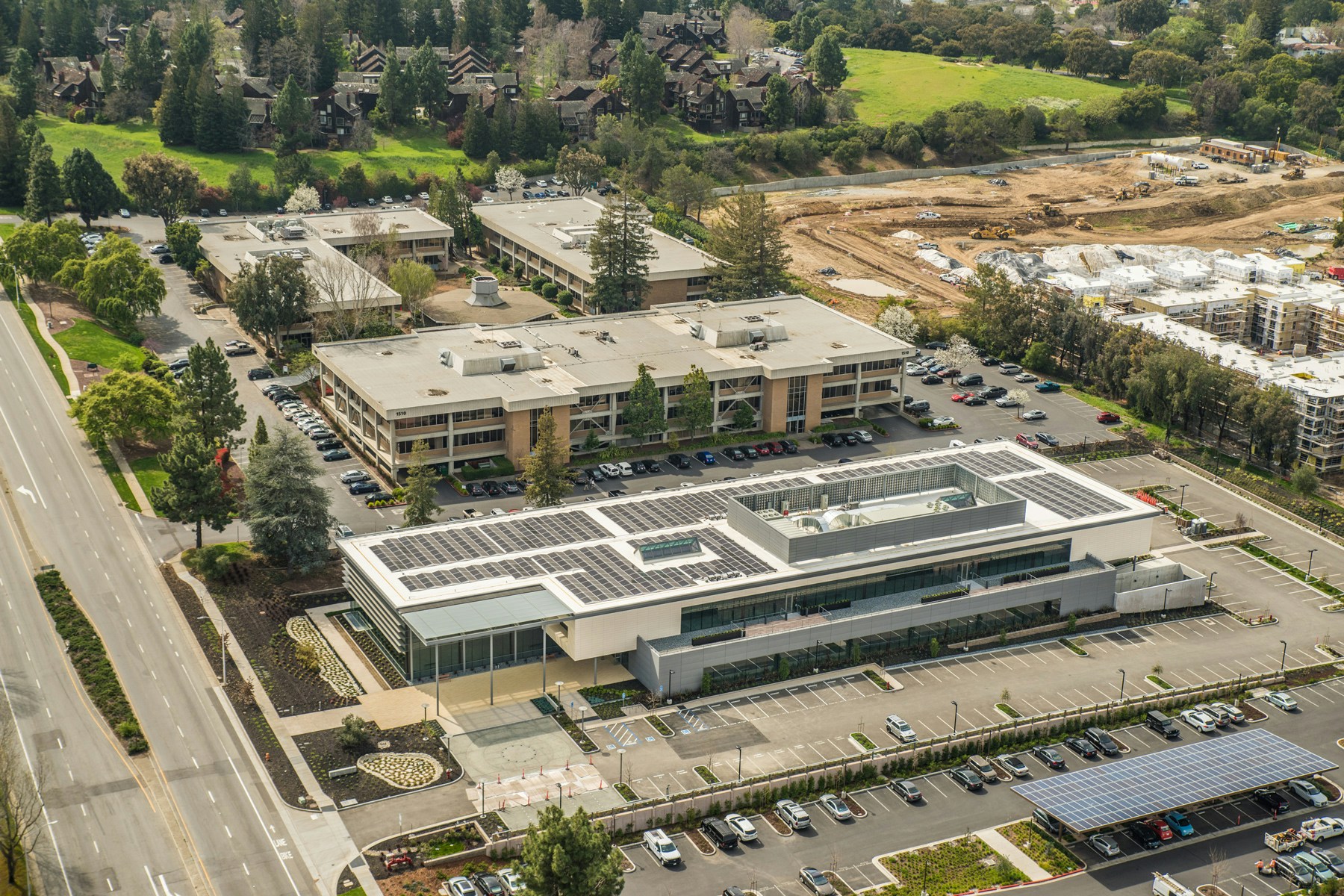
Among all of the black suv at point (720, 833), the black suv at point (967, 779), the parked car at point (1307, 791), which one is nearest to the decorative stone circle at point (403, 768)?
the black suv at point (720, 833)

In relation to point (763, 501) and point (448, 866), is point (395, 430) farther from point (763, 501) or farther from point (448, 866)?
point (448, 866)

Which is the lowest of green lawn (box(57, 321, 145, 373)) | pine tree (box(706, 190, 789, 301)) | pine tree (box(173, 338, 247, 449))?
green lawn (box(57, 321, 145, 373))

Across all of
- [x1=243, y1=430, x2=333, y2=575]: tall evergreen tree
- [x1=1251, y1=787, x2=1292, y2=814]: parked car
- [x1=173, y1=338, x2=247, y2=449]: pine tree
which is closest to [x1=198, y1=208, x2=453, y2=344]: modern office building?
[x1=173, y1=338, x2=247, y2=449]: pine tree

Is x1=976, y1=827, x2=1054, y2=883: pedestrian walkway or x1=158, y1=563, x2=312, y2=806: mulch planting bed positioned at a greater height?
x1=158, y1=563, x2=312, y2=806: mulch planting bed

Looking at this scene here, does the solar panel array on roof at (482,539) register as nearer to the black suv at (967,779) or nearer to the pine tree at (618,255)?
the black suv at (967,779)

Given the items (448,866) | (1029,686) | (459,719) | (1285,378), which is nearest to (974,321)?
(1285,378)

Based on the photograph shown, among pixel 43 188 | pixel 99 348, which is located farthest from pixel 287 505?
pixel 43 188

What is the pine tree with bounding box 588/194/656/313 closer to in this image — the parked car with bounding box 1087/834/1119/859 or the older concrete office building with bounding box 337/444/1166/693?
the older concrete office building with bounding box 337/444/1166/693
